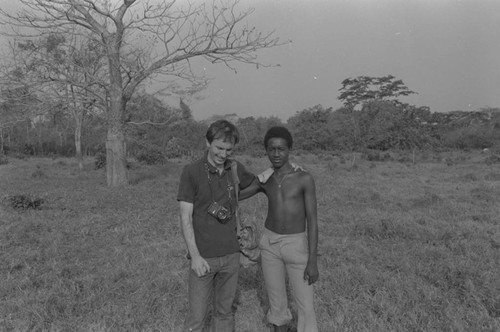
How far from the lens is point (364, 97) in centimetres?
3747

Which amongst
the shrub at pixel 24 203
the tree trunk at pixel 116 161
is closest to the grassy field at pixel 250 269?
the shrub at pixel 24 203

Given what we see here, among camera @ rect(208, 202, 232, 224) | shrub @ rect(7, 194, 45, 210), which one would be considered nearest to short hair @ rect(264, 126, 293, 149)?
camera @ rect(208, 202, 232, 224)

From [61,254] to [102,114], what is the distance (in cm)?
790

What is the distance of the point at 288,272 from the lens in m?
2.30

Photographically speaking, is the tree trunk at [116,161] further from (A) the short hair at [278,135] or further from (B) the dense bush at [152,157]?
(A) the short hair at [278,135]

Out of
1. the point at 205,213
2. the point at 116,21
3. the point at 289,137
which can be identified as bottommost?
the point at 205,213

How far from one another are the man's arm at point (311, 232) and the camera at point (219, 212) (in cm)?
53

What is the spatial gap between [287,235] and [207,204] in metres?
0.58

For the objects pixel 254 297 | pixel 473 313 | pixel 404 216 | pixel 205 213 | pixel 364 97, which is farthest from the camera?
pixel 364 97

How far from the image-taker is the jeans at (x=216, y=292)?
6.99ft

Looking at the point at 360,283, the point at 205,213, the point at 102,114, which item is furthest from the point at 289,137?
the point at 102,114

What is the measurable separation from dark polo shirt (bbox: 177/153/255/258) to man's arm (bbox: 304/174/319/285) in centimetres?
47

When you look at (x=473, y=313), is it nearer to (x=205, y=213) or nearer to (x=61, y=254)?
(x=205, y=213)

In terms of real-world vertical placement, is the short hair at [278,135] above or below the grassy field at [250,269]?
above
